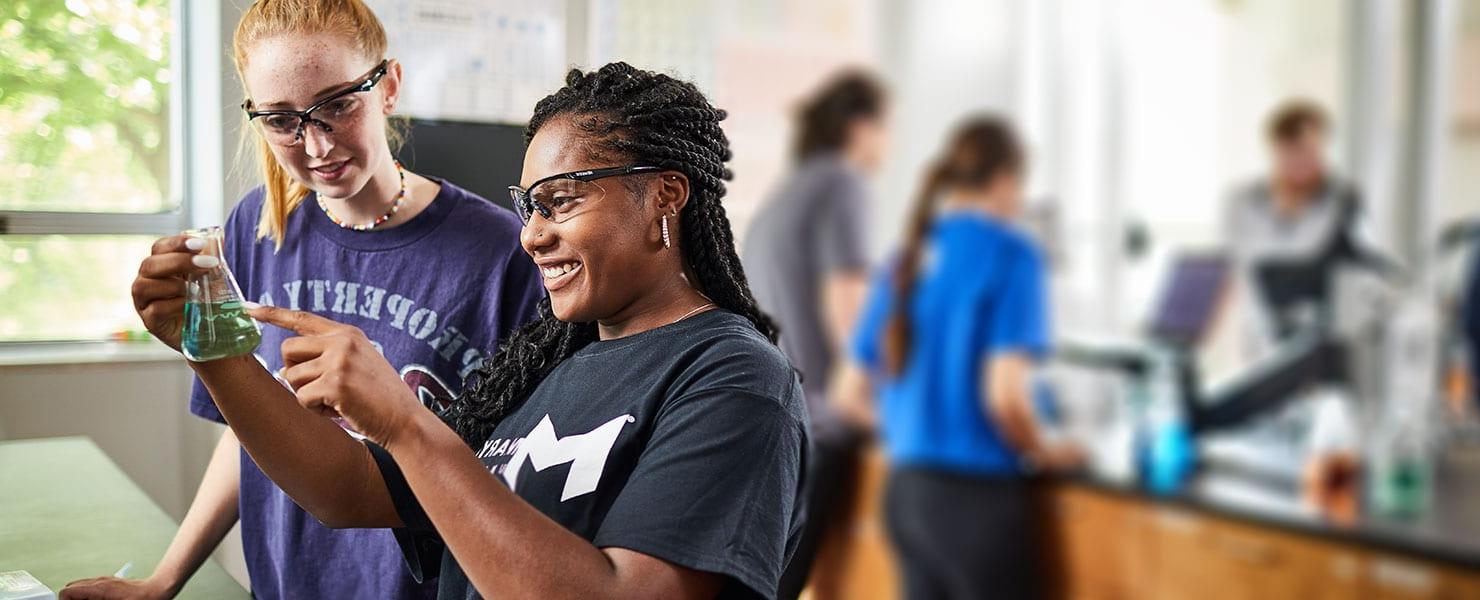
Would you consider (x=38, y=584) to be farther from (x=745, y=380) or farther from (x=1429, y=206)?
(x=1429, y=206)

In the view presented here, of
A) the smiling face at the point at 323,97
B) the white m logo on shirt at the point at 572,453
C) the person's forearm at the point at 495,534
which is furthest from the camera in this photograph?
the smiling face at the point at 323,97

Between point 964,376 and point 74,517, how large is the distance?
1.03 m

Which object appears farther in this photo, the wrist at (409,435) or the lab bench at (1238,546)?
the wrist at (409,435)

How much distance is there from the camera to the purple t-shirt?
105cm

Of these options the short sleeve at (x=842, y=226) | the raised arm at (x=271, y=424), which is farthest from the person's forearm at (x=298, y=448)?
the short sleeve at (x=842, y=226)

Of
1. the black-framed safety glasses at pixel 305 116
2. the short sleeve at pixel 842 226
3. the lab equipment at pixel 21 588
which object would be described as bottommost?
the lab equipment at pixel 21 588

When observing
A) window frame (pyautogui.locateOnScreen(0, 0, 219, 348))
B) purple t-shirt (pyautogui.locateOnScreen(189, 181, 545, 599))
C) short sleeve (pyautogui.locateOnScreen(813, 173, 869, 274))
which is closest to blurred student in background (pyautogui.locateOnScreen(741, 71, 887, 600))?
short sleeve (pyautogui.locateOnScreen(813, 173, 869, 274))

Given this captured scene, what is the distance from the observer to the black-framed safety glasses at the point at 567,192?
2.80ft

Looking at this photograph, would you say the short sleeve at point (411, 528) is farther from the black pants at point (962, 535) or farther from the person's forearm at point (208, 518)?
the black pants at point (962, 535)

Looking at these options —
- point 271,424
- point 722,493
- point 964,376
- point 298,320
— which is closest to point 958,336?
point 964,376

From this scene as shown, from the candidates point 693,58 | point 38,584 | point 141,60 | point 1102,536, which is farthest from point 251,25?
point 1102,536

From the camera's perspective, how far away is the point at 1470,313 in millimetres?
368

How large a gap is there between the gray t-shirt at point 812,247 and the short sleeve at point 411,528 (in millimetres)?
504

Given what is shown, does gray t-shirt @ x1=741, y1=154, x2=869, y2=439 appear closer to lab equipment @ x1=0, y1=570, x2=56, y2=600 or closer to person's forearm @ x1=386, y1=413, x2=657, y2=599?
person's forearm @ x1=386, y1=413, x2=657, y2=599
